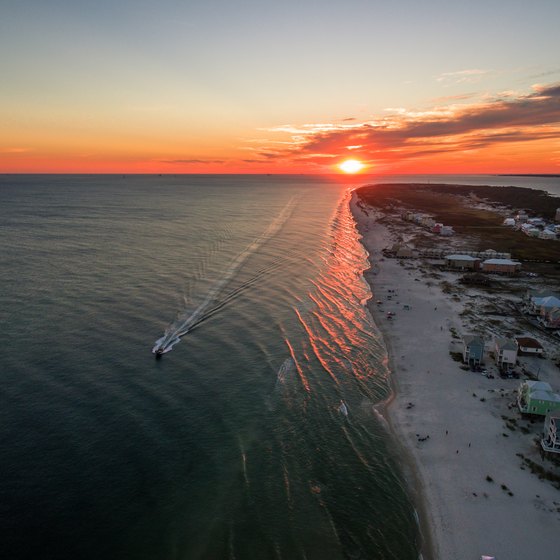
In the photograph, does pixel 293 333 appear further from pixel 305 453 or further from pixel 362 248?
pixel 362 248

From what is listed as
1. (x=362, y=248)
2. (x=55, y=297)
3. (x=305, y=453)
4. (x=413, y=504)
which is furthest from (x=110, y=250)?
(x=413, y=504)

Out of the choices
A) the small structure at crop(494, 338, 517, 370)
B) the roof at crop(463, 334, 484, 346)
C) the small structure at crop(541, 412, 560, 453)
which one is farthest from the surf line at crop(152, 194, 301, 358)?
the small structure at crop(541, 412, 560, 453)

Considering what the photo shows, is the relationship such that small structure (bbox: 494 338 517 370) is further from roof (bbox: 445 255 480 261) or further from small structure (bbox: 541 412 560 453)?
roof (bbox: 445 255 480 261)

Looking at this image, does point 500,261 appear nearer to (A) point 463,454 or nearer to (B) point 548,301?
(B) point 548,301

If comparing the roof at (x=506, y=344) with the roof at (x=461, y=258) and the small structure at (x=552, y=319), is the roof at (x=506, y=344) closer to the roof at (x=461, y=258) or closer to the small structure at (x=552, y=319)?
the small structure at (x=552, y=319)

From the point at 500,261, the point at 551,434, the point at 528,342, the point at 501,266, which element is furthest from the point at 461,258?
the point at 551,434

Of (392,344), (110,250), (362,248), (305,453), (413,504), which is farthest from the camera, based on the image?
(362,248)

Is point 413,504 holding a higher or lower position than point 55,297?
lower
